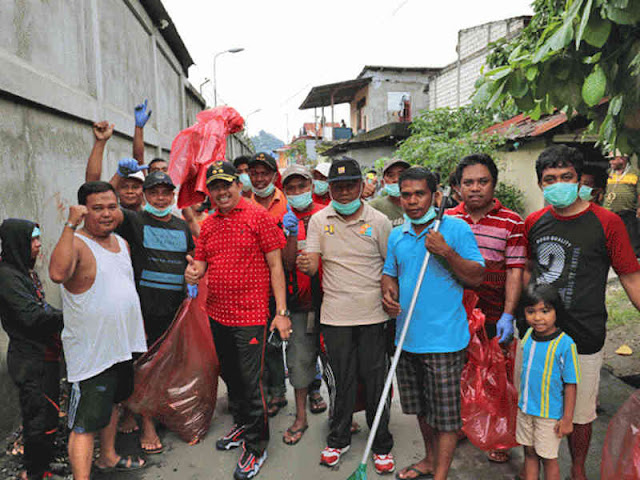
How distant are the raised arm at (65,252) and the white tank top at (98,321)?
0.20m

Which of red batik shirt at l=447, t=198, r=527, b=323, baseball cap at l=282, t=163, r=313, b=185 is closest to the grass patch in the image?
red batik shirt at l=447, t=198, r=527, b=323

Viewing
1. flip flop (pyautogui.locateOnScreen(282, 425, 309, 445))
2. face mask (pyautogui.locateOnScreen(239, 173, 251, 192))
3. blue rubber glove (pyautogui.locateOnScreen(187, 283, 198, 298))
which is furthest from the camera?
face mask (pyautogui.locateOnScreen(239, 173, 251, 192))

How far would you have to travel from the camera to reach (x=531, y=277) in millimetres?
2635

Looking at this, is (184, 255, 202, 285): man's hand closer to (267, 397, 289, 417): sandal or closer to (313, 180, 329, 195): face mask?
(267, 397, 289, 417): sandal

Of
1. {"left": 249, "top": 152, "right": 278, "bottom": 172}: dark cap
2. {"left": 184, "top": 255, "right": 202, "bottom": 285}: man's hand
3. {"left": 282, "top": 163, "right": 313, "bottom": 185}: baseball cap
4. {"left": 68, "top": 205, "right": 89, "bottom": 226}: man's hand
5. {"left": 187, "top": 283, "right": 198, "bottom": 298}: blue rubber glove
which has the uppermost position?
{"left": 249, "top": 152, "right": 278, "bottom": 172}: dark cap

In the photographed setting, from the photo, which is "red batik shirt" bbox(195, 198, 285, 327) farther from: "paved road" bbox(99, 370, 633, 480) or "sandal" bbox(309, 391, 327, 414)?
"sandal" bbox(309, 391, 327, 414)

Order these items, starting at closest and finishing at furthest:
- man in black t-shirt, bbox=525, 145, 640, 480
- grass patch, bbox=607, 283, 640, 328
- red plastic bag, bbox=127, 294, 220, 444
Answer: man in black t-shirt, bbox=525, 145, 640, 480 → red plastic bag, bbox=127, 294, 220, 444 → grass patch, bbox=607, 283, 640, 328

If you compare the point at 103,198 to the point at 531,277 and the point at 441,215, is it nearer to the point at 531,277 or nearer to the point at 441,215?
the point at 441,215

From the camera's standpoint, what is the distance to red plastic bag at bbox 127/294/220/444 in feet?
9.87

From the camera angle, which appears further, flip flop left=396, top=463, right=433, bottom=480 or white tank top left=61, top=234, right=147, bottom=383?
flip flop left=396, top=463, right=433, bottom=480

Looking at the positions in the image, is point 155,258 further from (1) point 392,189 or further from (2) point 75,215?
(1) point 392,189

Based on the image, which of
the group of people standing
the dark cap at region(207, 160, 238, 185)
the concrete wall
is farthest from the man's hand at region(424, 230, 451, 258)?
the concrete wall

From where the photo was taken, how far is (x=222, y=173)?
9.24 feet

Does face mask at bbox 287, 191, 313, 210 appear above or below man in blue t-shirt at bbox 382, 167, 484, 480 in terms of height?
above
